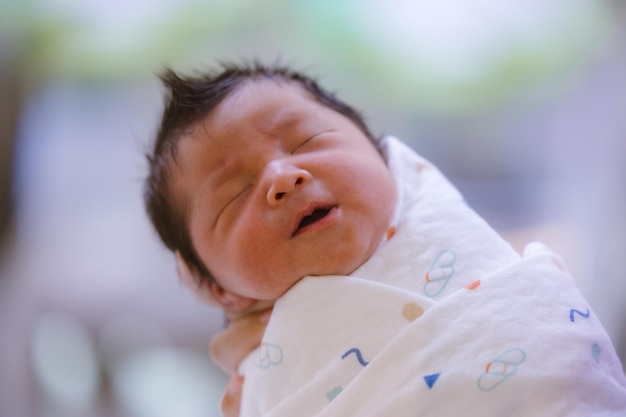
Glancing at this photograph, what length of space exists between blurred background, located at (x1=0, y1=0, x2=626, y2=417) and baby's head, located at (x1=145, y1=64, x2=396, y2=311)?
1.87ft

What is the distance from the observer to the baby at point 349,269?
2.05 ft

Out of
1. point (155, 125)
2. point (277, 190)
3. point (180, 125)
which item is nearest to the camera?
point (277, 190)

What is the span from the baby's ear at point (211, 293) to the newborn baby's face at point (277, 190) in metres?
0.03

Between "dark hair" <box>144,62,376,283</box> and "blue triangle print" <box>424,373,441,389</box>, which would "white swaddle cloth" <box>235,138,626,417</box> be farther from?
"dark hair" <box>144,62,376,283</box>

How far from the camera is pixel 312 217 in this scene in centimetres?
75

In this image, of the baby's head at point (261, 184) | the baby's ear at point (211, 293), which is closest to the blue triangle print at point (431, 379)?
the baby's head at point (261, 184)

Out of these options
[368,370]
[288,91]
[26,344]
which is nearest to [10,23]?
[26,344]

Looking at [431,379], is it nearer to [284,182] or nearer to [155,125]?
[284,182]

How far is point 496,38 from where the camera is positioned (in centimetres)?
145

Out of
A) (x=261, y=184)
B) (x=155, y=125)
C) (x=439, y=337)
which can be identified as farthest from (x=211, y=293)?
(x=155, y=125)

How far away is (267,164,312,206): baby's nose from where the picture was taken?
2.39 feet

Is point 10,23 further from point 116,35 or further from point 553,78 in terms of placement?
point 553,78

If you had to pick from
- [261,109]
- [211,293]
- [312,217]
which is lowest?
[211,293]

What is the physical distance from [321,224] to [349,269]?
6 centimetres
